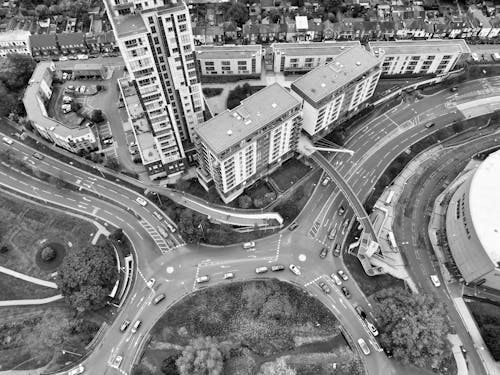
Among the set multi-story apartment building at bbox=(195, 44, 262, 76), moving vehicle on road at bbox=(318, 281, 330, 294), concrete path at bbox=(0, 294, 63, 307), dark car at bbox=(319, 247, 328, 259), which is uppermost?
multi-story apartment building at bbox=(195, 44, 262, 76)

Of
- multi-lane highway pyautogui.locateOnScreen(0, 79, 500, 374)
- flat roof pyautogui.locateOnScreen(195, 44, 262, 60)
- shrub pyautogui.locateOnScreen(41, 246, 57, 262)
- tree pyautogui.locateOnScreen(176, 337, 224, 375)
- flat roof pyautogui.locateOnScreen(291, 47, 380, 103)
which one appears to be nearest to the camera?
tree pyautogui.locateOnScreen(176, 337, 224, 375)

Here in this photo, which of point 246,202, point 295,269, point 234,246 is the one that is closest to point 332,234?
point 295,269

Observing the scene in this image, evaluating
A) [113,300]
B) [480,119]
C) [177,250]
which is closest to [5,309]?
[113,300]

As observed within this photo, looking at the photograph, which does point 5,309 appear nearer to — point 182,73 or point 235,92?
point 182,73

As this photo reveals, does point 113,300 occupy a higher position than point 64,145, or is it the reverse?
point 64,145

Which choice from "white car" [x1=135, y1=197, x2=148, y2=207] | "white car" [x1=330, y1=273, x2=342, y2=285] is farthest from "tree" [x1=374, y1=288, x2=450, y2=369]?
"white car" [x1=135, y1=197, x2=148, y2=207]

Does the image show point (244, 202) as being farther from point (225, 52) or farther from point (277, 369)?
point (225, 52)

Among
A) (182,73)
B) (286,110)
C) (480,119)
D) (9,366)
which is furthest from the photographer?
(480,119)

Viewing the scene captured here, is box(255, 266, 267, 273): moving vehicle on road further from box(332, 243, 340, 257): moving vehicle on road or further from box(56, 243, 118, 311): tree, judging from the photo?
box(56, 243, 118, 311): tree
